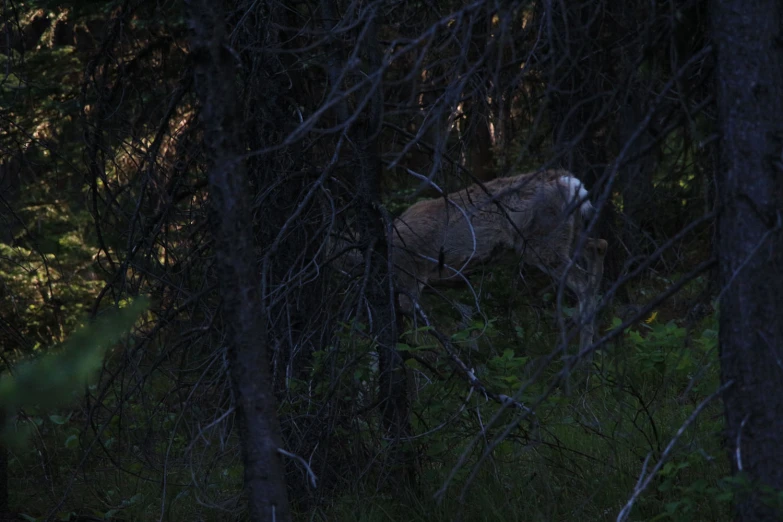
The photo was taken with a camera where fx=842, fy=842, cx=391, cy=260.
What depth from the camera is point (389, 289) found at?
4492 mm

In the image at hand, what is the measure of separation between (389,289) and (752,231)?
1.99 m

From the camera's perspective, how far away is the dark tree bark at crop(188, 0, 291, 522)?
305 centimetres

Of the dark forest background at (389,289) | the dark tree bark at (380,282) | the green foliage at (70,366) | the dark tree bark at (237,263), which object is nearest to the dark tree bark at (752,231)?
the dark forest background at (389,289)

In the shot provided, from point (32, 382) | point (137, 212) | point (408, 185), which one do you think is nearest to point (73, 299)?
point (408, 185)

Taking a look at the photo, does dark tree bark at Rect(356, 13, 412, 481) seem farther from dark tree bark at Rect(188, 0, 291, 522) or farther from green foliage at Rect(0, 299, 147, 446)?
green foliage at Rect(0, 299, 147, 446)

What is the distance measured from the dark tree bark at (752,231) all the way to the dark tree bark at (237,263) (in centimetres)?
171

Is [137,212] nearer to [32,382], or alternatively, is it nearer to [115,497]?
[32,382]

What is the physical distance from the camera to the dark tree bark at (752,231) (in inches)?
118

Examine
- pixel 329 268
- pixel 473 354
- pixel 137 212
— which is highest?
pixel 137 212

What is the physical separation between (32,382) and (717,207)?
96.4 inches

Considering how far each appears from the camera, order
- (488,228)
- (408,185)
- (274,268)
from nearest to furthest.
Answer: (274,268) < (488,228) < (408,185)

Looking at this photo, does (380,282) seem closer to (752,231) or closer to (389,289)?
(389,289)

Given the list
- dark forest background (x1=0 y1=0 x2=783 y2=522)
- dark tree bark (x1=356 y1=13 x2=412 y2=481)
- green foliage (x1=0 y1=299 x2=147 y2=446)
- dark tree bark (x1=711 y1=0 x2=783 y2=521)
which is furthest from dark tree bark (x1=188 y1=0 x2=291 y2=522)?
dark tree bark (x1=711 y1=0 x2=783 y2=521)

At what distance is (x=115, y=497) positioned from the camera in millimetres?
6289
